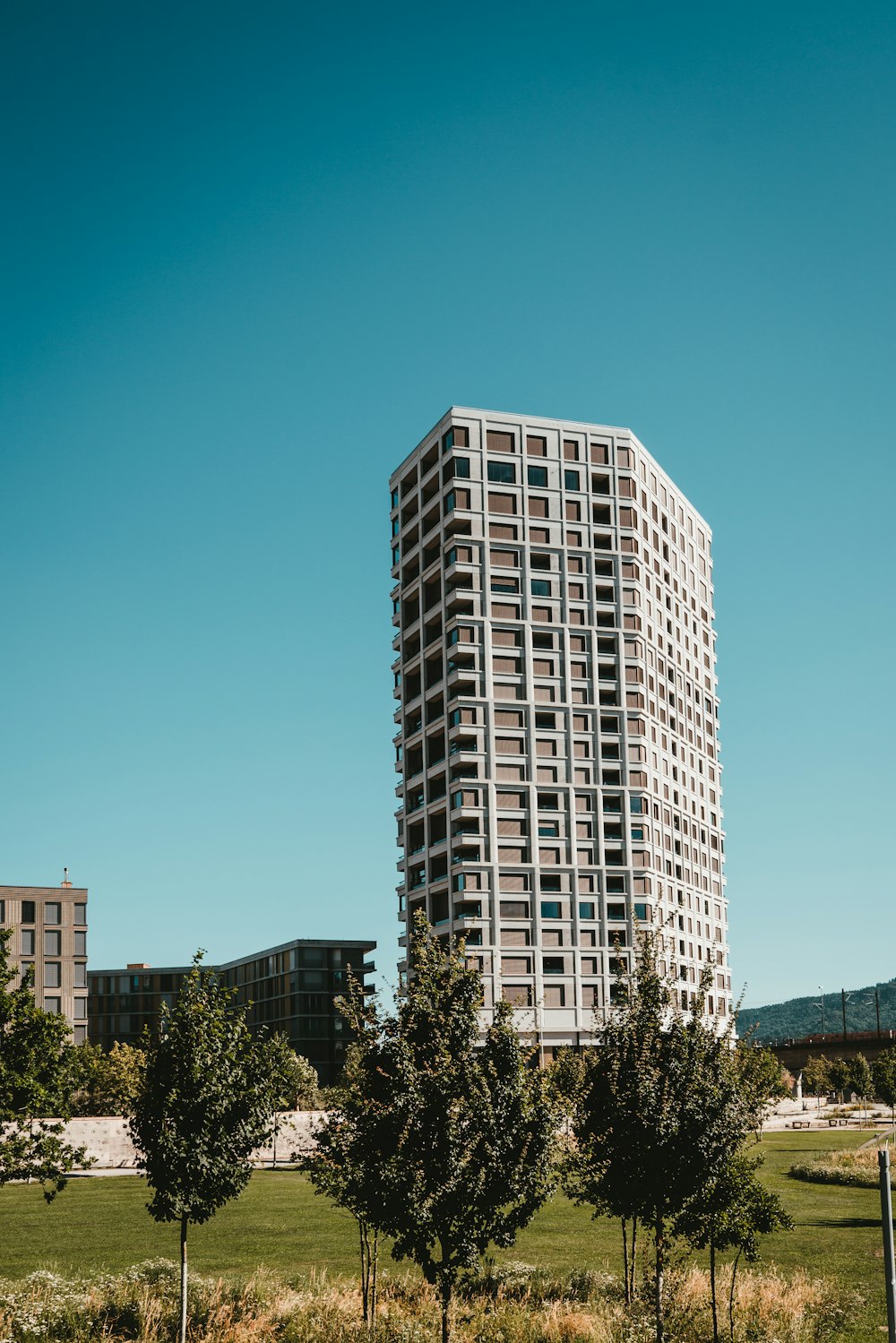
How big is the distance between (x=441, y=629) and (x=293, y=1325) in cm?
8041

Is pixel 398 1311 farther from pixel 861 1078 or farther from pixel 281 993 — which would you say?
pixel 281 993

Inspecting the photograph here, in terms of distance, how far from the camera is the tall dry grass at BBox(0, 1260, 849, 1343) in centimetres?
2333

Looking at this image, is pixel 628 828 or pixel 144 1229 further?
pixel 628 828

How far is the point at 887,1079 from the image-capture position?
97.2m

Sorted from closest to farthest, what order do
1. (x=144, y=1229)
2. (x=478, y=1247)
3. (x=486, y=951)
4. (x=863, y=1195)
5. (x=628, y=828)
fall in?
(x=478, y=1247) < (x=144, y=1229) < (x=863, y=1195) < (x=486, y=951) < (x=628, y=828)

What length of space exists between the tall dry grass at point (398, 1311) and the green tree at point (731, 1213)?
1508 mm

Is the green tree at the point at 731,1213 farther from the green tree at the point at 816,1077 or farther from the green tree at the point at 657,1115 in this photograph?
the green tree at the point at 816,1077

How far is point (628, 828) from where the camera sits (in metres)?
102

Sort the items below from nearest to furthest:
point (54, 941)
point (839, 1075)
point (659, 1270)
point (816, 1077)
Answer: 1. point (659, 1270)
2. point (839, 1075)
3. point (54, 941)
4. point (816, 1077)

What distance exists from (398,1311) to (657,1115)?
696 cm

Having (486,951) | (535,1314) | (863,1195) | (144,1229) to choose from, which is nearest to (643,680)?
(486,951)

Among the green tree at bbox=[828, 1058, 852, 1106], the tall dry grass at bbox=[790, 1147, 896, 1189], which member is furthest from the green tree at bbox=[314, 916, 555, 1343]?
the green tree at bbox=[828, 1058, 852, 1106]

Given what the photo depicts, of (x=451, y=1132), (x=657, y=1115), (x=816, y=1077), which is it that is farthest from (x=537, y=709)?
(x=451, y=1132)

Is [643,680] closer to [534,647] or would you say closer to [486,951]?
[534,647]
